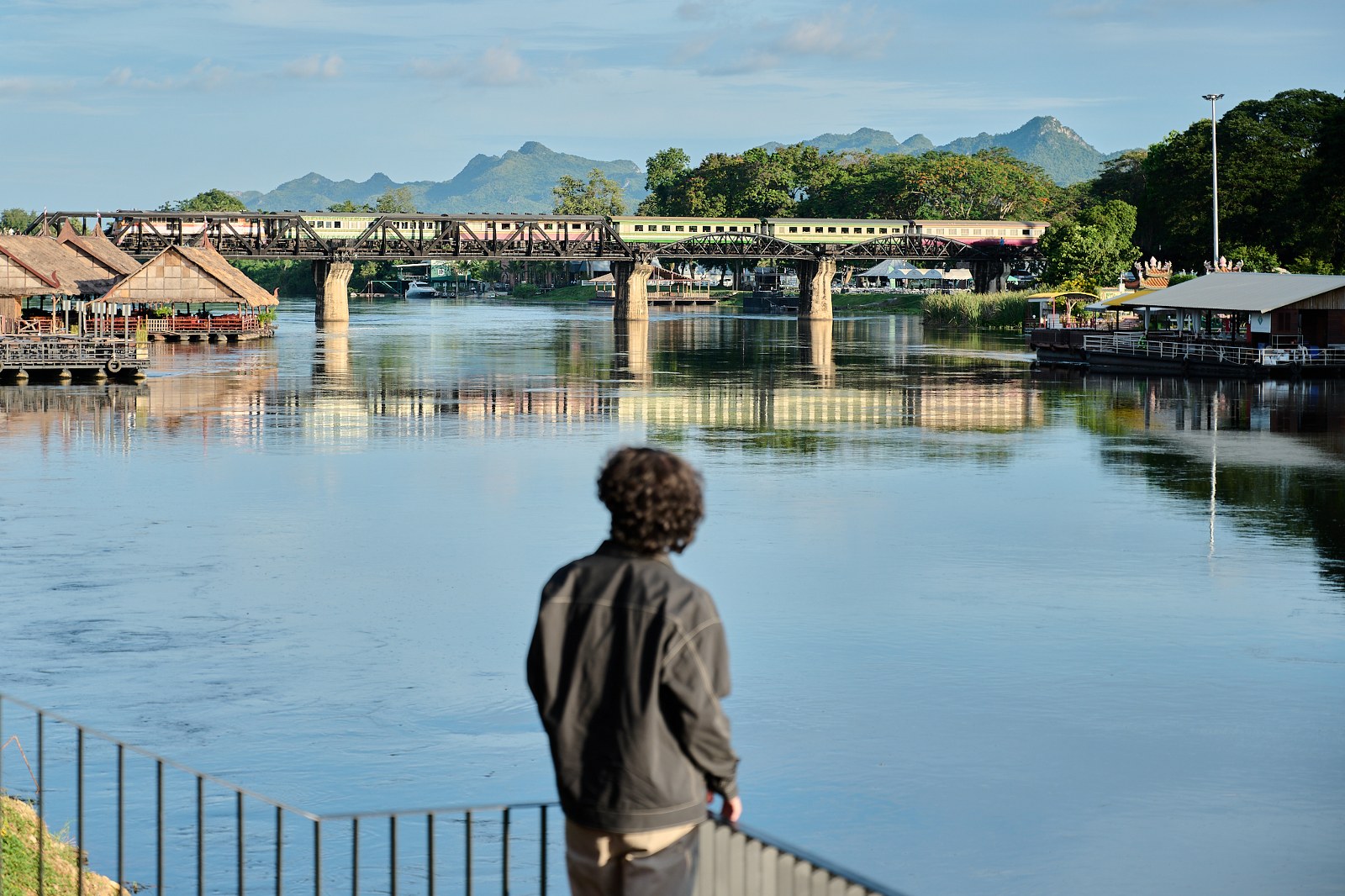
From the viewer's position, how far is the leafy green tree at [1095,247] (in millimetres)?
112062

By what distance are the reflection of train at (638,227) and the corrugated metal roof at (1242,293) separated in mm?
63259

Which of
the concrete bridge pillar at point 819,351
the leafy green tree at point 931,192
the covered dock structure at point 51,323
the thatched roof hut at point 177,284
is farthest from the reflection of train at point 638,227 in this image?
the covered dock structure at point 51,323

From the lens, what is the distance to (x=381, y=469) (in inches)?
1280

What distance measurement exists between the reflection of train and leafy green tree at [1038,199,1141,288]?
2556 centimetres

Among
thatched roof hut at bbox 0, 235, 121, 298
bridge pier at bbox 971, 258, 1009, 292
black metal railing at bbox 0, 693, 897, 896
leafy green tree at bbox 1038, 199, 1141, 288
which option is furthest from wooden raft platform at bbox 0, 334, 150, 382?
bridge pier at bbox 971, 258, 1009, 292

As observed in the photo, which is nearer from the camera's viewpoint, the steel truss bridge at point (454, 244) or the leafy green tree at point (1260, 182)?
the leafy green tree at point (1260, 182)

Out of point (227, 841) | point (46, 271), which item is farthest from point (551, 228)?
point (227, 841)

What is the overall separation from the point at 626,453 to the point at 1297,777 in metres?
9.36

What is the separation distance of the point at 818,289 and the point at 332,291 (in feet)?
130

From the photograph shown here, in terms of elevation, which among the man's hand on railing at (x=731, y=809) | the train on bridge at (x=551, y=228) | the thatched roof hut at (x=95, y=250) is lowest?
the man's hand on railing at (x=731, y=809)

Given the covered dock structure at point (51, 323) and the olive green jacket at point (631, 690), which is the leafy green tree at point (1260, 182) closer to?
the covered dock structure at point (51, 323)

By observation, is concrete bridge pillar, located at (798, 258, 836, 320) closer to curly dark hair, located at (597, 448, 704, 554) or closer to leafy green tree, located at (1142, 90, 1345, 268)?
→ leafy green tree, located at (1142, 90, 1345, 268)

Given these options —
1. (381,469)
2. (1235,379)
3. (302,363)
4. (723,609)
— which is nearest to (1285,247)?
(1235,379)

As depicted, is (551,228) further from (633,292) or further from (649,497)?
(649,497)
